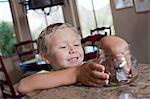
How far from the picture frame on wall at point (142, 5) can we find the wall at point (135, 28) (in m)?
0.05

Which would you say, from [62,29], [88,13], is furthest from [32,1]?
[62,29]

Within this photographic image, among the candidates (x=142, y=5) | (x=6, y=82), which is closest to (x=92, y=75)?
(x=6, y=82)

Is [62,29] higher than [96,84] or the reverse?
higher

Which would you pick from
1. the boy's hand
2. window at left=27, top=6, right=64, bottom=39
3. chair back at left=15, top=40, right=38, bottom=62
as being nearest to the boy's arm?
the boy's hand

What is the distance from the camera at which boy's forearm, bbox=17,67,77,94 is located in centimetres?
80

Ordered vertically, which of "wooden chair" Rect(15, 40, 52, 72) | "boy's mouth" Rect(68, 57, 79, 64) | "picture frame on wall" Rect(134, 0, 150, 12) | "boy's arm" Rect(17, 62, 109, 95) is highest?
"picture frame on wall" Rect(134, 0, 150, 12)

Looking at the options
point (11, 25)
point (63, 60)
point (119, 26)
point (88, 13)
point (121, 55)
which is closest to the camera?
point (121, 55)

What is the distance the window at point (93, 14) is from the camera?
5156 millimetres

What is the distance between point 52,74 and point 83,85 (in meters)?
0.10

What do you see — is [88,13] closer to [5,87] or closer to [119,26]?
[119,26]

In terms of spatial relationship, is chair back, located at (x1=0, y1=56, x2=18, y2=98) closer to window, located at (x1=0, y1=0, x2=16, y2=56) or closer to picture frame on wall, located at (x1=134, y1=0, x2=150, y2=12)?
window, located at (x1=0, y1=0, x2=16, y2=56)

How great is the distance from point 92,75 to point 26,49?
14.7ft

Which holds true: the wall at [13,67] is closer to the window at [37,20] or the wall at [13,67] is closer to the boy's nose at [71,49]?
the window at [37,20]

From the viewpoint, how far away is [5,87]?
3.49 meters
